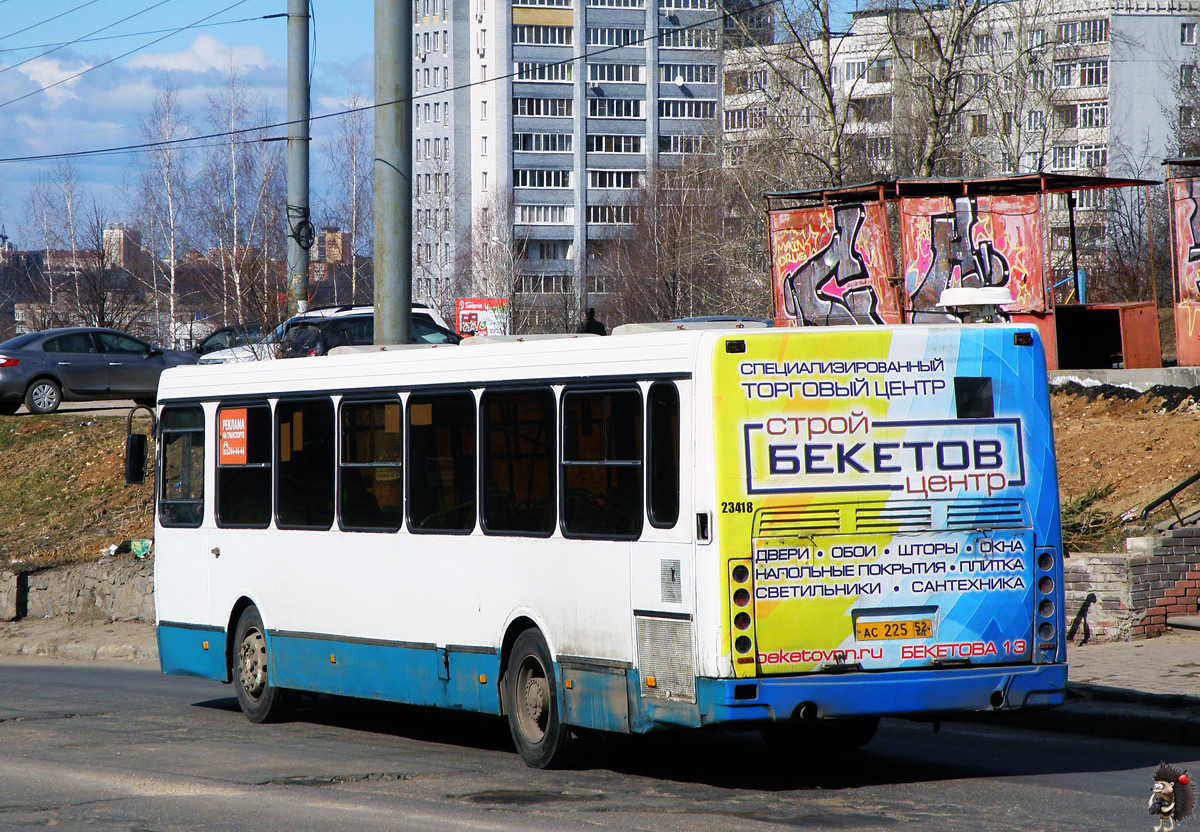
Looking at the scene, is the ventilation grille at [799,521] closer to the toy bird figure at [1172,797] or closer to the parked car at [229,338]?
the toy bird figure at [1172,797]

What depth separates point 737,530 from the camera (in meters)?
8.30

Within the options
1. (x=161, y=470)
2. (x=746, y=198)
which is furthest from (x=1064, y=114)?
(x=161, y=470)

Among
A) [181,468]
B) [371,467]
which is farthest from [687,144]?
[371,467]

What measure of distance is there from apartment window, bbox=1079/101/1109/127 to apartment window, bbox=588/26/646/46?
45.4m

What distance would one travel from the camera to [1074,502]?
16859 millimetres

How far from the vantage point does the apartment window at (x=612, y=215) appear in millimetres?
100250

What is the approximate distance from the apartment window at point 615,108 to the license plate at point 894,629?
124137 millimetres

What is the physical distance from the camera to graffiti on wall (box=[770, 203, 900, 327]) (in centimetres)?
2483

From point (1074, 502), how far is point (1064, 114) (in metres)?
35.2

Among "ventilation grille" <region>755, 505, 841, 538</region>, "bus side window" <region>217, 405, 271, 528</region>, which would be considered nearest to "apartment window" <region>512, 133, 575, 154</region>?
"bus side window" <region>217, 405, 271, 528</region>

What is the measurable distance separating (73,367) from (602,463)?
23057 mm

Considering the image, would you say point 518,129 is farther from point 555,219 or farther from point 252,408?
point 252,408

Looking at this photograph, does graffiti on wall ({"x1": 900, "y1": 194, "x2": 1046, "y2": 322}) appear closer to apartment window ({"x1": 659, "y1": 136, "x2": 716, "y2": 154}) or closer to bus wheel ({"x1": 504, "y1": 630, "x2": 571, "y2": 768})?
bus wheel ({"x1": 504, "y1": 630, "x2": 571, "y2": 768})

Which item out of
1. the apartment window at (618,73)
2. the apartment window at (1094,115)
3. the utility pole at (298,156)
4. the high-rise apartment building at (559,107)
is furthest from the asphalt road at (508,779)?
the apartment window at (618,73)
